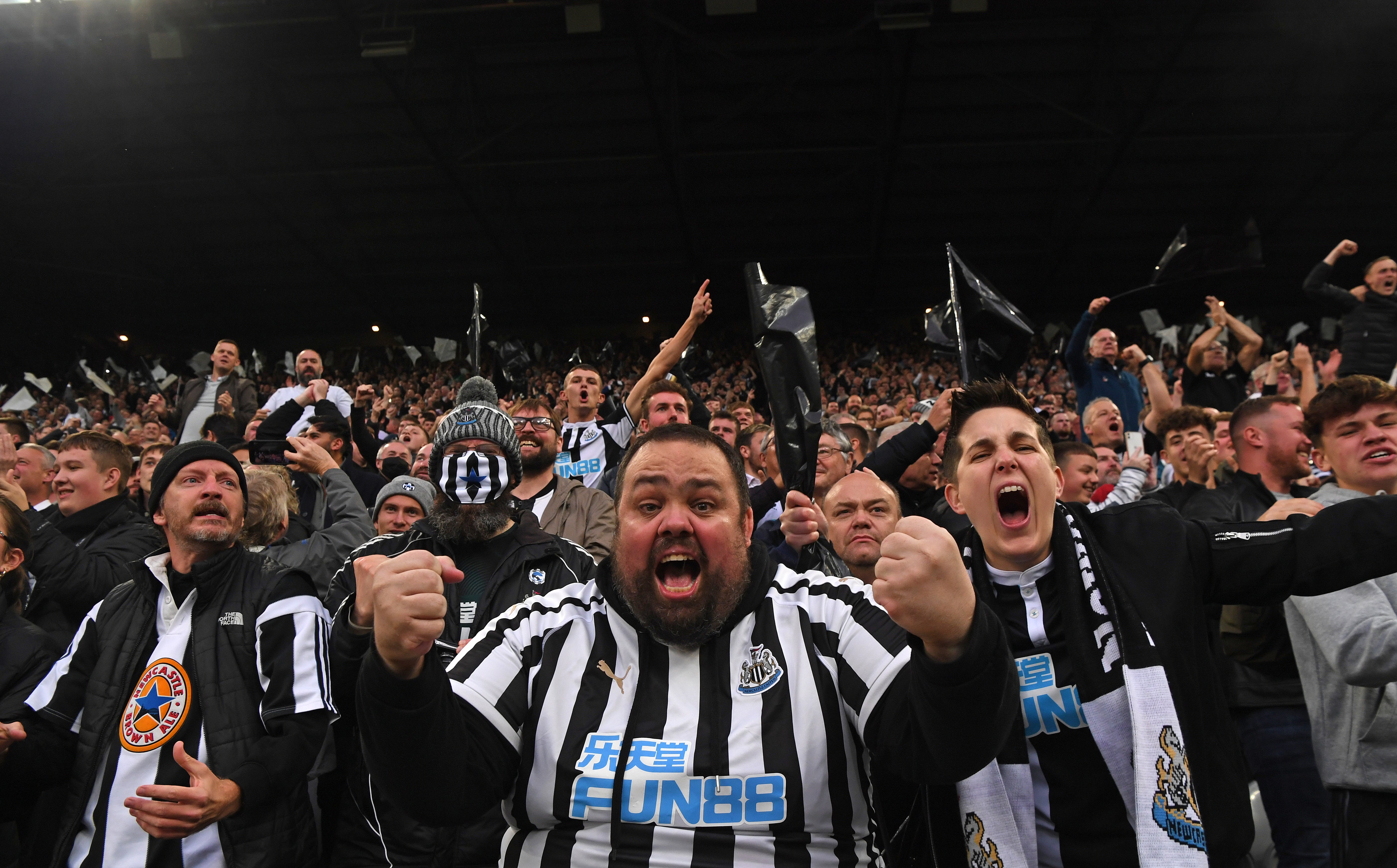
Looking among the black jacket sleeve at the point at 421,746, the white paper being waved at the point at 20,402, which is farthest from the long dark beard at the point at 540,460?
the white paper being waved at the point at 20,402

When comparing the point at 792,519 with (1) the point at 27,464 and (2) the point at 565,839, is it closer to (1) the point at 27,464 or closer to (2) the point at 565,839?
(2) the point at 565,839

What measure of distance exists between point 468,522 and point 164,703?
1.10 m

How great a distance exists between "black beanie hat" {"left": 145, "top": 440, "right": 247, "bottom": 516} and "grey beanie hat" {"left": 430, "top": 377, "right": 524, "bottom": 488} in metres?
0.73

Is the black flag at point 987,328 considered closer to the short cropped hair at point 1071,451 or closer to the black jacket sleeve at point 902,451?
the black jacket sleeve at point 902,451

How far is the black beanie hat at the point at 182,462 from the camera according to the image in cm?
304

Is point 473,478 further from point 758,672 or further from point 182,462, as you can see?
point 758,672

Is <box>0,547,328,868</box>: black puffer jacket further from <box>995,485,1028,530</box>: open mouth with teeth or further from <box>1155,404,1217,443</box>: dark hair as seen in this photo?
<box>1155,404,1217,443</box>: dark hair

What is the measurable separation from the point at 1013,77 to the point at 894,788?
590 inches

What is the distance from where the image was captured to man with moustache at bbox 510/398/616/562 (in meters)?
3.98

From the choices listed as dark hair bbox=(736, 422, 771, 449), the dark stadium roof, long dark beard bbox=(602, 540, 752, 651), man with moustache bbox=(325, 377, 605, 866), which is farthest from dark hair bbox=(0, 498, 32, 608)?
the dark stadium roof

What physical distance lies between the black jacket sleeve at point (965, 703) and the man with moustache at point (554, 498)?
226 centimetres

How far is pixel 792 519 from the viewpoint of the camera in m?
2.79

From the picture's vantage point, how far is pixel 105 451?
4.41 meters

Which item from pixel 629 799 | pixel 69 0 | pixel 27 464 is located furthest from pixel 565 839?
pixel 69 0
